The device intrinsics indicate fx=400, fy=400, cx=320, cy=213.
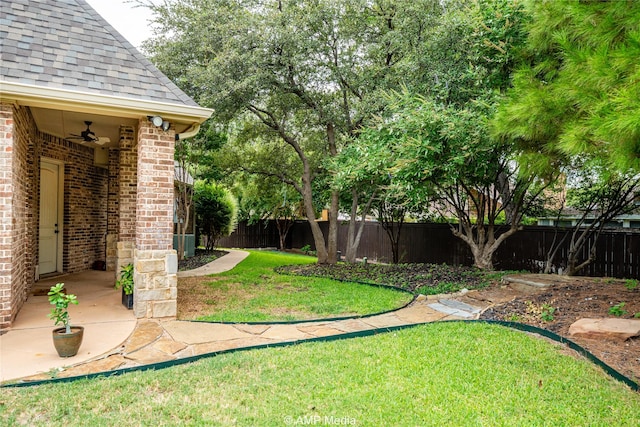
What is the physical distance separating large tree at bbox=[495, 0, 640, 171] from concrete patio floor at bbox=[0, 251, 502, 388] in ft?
8.64

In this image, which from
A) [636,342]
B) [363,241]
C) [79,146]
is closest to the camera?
[636,342]

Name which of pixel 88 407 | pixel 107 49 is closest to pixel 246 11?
pixel 107 49

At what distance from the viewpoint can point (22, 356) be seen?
366 centimetres

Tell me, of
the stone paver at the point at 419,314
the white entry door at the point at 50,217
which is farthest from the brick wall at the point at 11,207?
the stone paver at the point at 419,314

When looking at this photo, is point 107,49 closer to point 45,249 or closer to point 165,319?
point 165,319

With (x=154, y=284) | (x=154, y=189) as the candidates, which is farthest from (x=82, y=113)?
(x=154, y=284)

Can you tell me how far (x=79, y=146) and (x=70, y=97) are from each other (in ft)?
15.3

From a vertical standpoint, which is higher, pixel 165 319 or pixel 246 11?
pixel 246 11

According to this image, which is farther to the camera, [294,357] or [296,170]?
[296,170]

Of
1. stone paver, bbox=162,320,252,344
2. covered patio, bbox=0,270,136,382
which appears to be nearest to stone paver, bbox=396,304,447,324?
stone paver, bbox=162,320,252,344

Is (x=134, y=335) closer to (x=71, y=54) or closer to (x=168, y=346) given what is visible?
(x=168, y=346)

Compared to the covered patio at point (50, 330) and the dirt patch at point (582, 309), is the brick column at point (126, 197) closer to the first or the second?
the covered patio at point (50, 330)

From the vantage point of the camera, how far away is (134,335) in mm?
4289

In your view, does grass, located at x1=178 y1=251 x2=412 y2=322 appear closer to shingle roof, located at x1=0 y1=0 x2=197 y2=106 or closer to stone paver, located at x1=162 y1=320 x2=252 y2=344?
stone paver, located at x1=162 y1=320 x2=252 y2=344
